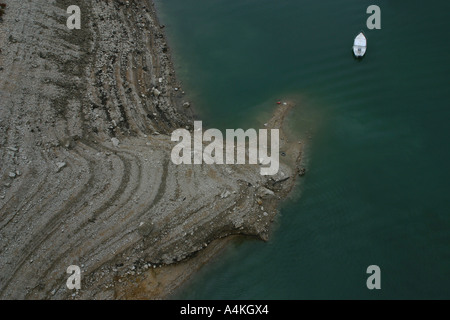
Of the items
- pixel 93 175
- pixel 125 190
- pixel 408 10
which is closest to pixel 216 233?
pixel 125 190

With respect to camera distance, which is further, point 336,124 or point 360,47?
point 360,47

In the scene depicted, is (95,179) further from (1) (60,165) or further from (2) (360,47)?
(2) (360,47)

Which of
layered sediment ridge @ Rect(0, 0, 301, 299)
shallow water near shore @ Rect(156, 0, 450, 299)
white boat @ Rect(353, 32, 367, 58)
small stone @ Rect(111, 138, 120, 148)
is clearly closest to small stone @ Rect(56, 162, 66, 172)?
layered sediment ridge @ Rect(0, 0, 301, 299)

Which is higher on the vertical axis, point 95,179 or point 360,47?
point 360,47

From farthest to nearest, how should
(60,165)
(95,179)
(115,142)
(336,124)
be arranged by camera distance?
1. (336,124)
2. (115,142)
3. (95,179)
4. (60,165)

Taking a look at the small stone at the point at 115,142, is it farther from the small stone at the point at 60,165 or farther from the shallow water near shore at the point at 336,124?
the shallow water near shore at the point at 336,124

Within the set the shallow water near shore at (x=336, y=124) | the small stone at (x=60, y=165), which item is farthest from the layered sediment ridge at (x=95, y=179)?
the shallow water near shore at (x=336, y=124)

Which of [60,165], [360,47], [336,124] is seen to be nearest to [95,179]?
[60,165]

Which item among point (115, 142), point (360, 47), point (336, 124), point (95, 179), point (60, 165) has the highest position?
point (360, 47)
